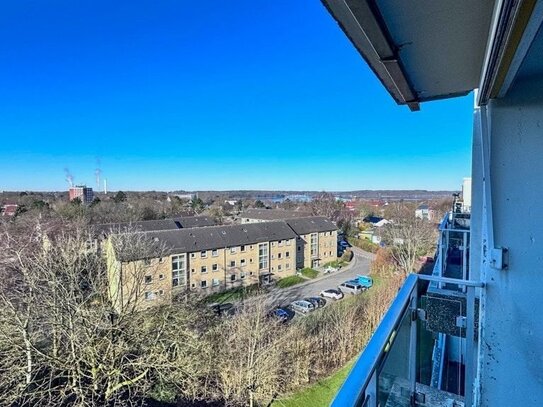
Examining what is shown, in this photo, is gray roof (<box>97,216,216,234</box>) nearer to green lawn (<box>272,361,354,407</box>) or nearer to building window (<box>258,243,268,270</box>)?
building window (<box>258,243,268,270</box>)

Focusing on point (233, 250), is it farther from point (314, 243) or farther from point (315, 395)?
point (315, 395)

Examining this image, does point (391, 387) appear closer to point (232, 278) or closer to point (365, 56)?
point (365, 56)

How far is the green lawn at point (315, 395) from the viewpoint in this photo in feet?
28.7

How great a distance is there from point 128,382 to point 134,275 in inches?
129

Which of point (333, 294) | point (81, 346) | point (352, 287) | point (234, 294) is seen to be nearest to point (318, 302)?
point (333, 294)

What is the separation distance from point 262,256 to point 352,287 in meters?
5.99

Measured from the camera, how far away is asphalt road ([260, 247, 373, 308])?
16.7 metres

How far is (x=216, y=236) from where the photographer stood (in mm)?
19516

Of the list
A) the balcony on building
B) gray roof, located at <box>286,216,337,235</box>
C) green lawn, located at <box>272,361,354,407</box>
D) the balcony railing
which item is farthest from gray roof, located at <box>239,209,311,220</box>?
the balcony railing

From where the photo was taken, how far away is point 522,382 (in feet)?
4.28

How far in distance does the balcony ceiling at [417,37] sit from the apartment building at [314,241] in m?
21.5

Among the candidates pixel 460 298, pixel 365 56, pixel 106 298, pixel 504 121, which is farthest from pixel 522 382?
pixel 106 298

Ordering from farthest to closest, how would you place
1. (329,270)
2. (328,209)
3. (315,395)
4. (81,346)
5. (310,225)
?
(328,209), (310,225), (329,270), (315,395), (81,346)

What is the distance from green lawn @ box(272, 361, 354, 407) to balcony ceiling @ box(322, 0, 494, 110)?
28.8ft
